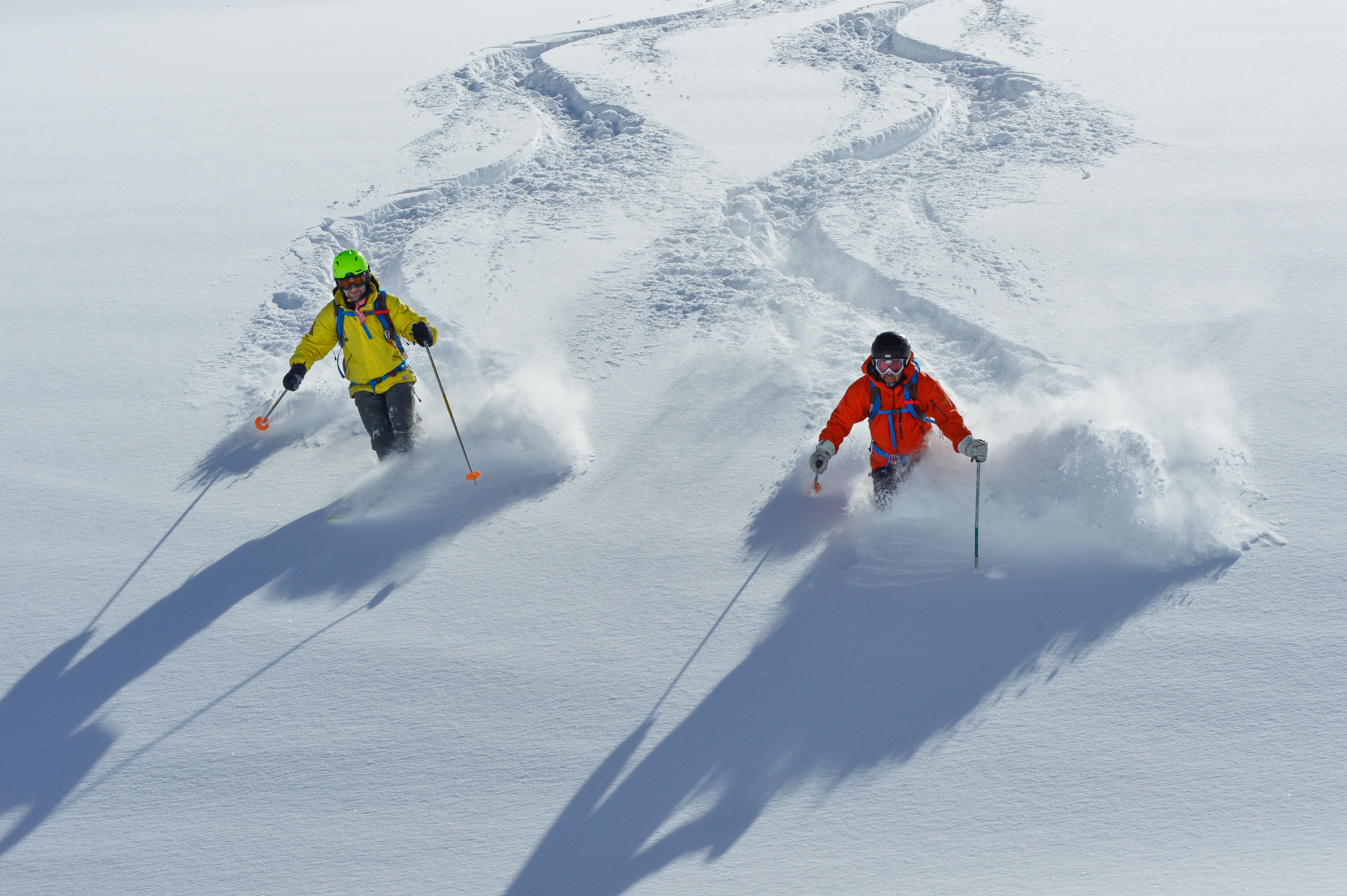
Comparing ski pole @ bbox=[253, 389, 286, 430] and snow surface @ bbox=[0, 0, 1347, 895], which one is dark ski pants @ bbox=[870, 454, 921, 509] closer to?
snow surface @ bbox=[0, 0, 1347, 895]

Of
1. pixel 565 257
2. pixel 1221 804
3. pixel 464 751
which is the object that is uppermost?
pixel 565 257

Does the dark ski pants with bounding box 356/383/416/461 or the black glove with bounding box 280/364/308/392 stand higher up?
the black glove with bounding box 280/364/308/392

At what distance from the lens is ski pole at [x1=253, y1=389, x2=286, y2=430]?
5.77 m

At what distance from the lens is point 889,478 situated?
4.92 meters

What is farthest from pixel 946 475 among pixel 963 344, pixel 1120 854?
pixel 1120 854

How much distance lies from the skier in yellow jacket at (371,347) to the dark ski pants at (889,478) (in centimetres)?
267

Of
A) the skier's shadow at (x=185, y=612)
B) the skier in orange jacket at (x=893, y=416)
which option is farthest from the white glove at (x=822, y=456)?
the skier's shadow at (x=185, y=612)

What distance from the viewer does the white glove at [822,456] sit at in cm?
462

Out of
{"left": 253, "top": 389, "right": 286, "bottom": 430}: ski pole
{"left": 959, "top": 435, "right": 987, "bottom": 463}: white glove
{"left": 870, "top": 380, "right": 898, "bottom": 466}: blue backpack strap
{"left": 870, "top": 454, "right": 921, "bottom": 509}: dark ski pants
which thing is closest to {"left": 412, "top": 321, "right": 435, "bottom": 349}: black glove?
{"left": 253, "top": 389, "right": 286, "bottom": 430}: ski pole

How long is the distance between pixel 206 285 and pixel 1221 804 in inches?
327

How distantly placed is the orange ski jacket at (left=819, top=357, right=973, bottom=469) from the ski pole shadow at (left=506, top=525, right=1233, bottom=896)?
64cm

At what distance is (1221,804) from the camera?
125 inches

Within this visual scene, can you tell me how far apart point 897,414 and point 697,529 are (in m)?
1.21

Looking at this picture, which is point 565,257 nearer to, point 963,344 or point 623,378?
point 623,378
